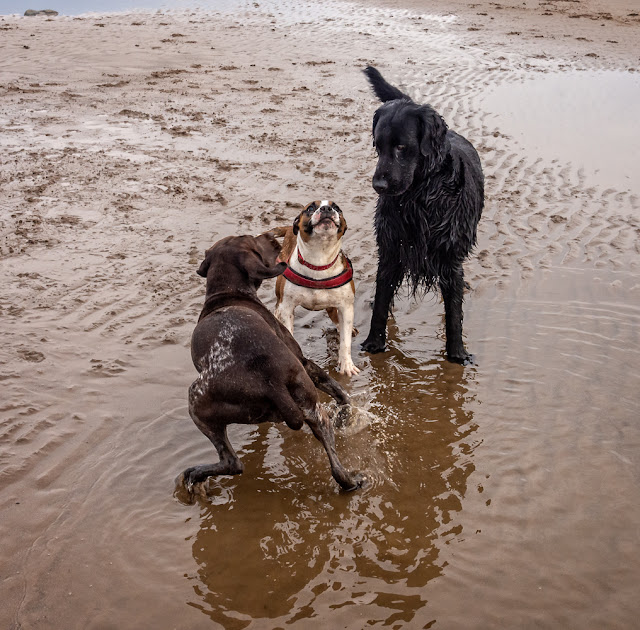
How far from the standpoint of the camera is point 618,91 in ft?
42.2

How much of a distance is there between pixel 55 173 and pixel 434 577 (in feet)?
22.5

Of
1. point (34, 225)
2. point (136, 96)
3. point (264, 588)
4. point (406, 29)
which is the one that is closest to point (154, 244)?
point (34, 225)

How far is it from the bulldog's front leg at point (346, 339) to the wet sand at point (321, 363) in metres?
0.13

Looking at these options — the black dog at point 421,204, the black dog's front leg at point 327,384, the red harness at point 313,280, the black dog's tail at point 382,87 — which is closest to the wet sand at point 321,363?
the black dog's front leg at point 327,384

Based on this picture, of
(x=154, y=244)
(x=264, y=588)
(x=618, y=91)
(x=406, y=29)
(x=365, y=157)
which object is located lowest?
(x=264, y=588)

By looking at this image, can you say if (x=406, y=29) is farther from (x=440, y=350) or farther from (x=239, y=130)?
(x=440, y=350)

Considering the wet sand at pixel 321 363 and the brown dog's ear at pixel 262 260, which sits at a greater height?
the brown dog's ear at pixel 262 260

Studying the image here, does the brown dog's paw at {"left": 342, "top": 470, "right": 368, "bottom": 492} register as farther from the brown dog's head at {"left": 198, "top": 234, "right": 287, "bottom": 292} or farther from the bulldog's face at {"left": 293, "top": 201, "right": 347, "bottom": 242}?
the bulldog's face at {"left": 293, "top": 201, "right": 347, "bottom": 242}

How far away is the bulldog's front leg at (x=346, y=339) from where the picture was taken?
5262 mm

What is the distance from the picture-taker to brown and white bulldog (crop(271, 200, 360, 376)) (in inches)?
196

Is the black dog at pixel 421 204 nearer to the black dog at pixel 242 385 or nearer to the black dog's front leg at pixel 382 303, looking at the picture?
the black dog's front leg at pixel 382 303

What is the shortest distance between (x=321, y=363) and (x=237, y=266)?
4.90 ft

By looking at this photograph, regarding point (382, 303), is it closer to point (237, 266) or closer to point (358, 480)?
point (237, 266)

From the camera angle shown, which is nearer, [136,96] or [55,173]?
[55,173]
